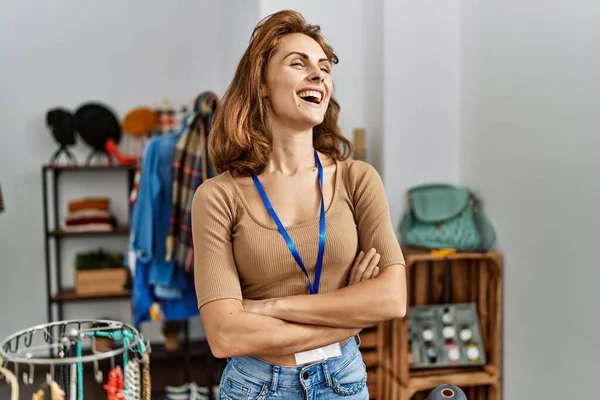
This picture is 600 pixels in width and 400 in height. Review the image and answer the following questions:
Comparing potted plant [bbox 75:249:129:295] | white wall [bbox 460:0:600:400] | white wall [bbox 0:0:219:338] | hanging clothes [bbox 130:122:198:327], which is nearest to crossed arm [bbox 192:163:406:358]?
white wall [bbox 460:0:600:400]

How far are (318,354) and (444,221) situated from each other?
1.50 m

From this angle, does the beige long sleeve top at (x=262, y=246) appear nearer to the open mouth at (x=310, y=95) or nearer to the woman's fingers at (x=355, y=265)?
the woman's fingers at (x=355, y=265)

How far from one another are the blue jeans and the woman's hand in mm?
192

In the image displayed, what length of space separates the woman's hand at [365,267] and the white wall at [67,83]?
310 centimetres

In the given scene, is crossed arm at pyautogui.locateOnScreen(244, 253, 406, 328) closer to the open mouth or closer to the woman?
the woman

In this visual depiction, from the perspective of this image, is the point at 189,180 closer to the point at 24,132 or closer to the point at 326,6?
the point at 326,6

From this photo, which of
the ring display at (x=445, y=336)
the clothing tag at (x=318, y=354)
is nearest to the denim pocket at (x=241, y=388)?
the clothing tag at (x=318, y=354)

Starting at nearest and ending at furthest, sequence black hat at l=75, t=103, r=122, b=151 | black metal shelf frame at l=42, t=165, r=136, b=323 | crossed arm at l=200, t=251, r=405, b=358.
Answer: crossed arm at l=200, t=251, r=405, b=358 → black metal shelf frame at l=42, t=165, r=136, b=323 → black hat at l=75, t=103, r=122, b=151

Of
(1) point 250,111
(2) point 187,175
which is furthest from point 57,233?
(1) point 250,111

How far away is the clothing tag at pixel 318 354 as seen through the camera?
1.30m

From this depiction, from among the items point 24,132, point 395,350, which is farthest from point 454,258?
point 24,132

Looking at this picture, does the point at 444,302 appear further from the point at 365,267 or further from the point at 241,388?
the point at 241,388

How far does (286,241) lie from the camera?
1.31 metres

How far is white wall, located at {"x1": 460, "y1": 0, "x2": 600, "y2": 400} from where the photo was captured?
2.02 meters
